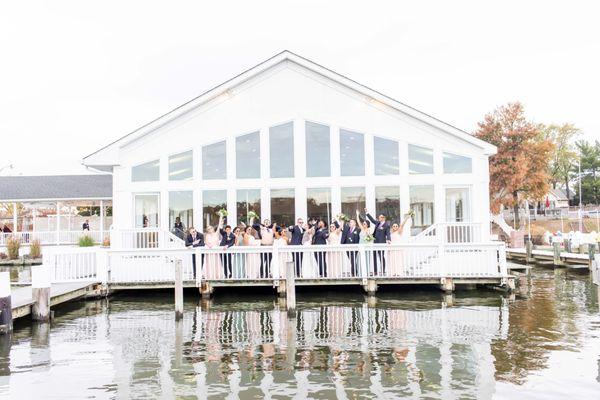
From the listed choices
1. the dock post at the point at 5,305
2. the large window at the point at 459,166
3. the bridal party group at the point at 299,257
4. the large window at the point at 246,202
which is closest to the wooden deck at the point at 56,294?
the dock post at the point at 5,305

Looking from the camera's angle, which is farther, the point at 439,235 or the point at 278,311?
the point at 439,235

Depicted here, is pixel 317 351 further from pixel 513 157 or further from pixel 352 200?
pixel 513 157

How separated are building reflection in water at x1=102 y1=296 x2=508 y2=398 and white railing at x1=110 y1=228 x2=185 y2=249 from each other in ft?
12.6

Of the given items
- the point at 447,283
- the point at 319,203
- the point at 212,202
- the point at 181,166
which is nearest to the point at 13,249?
the point at 181,166

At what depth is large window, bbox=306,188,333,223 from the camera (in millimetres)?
18000

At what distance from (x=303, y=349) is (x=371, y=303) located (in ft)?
16.4

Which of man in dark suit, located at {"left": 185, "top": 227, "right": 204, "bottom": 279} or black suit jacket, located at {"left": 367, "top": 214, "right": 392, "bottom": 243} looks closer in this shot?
man in dark suit, located at {"left": 185, "top": 227, "right": 204, "bottom": 279}

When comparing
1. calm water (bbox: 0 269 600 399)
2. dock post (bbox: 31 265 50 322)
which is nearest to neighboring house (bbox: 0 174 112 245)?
calm water (bbox: 0 269 600 399)

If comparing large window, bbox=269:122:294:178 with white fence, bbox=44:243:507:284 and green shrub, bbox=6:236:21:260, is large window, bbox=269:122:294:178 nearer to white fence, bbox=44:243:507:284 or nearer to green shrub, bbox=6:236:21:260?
white fence, bbox=44:243:507:284

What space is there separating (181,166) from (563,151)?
6469 cm

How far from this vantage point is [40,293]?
478 inches

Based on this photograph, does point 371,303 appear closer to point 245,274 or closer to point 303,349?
point 245,274

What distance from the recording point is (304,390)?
708 cm

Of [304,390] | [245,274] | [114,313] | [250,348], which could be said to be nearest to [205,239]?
[245,274]
